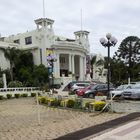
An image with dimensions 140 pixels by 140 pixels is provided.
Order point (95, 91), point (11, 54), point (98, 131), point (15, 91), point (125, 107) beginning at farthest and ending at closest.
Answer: point (11, 54), point (15, 91), point (95, 91), point (125, 107), point (98, 131)

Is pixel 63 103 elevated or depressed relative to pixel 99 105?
depressed

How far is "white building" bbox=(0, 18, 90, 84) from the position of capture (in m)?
61.6

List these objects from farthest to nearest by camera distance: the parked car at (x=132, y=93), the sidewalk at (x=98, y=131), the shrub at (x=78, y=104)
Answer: the parked car at (x=132, y=93) < the shrub at (x=78, y=104) < the sidewalk at (x=98, y=131)

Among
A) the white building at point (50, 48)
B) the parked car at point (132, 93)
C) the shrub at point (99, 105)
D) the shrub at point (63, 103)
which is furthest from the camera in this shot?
the white building at point (50, 48)

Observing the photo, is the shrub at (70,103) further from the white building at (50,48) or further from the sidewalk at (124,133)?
the white building at (50,48)

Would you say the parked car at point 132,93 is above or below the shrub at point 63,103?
above

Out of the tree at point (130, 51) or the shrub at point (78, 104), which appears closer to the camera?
the shrub at point (78, 104)

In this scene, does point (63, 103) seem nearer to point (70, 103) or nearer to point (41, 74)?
point (70, 103)

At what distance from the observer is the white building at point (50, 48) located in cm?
6162

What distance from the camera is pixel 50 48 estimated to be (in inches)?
2406

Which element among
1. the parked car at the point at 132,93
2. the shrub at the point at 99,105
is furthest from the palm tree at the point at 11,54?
the shrub at the point at 99,105

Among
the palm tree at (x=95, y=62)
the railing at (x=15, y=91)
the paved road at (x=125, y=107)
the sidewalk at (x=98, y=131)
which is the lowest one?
the sidewalk at (x=98, y=131)

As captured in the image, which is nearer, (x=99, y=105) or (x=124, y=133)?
(x=124, y=133)

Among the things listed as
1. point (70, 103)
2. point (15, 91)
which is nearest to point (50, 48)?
point (15, 91)
